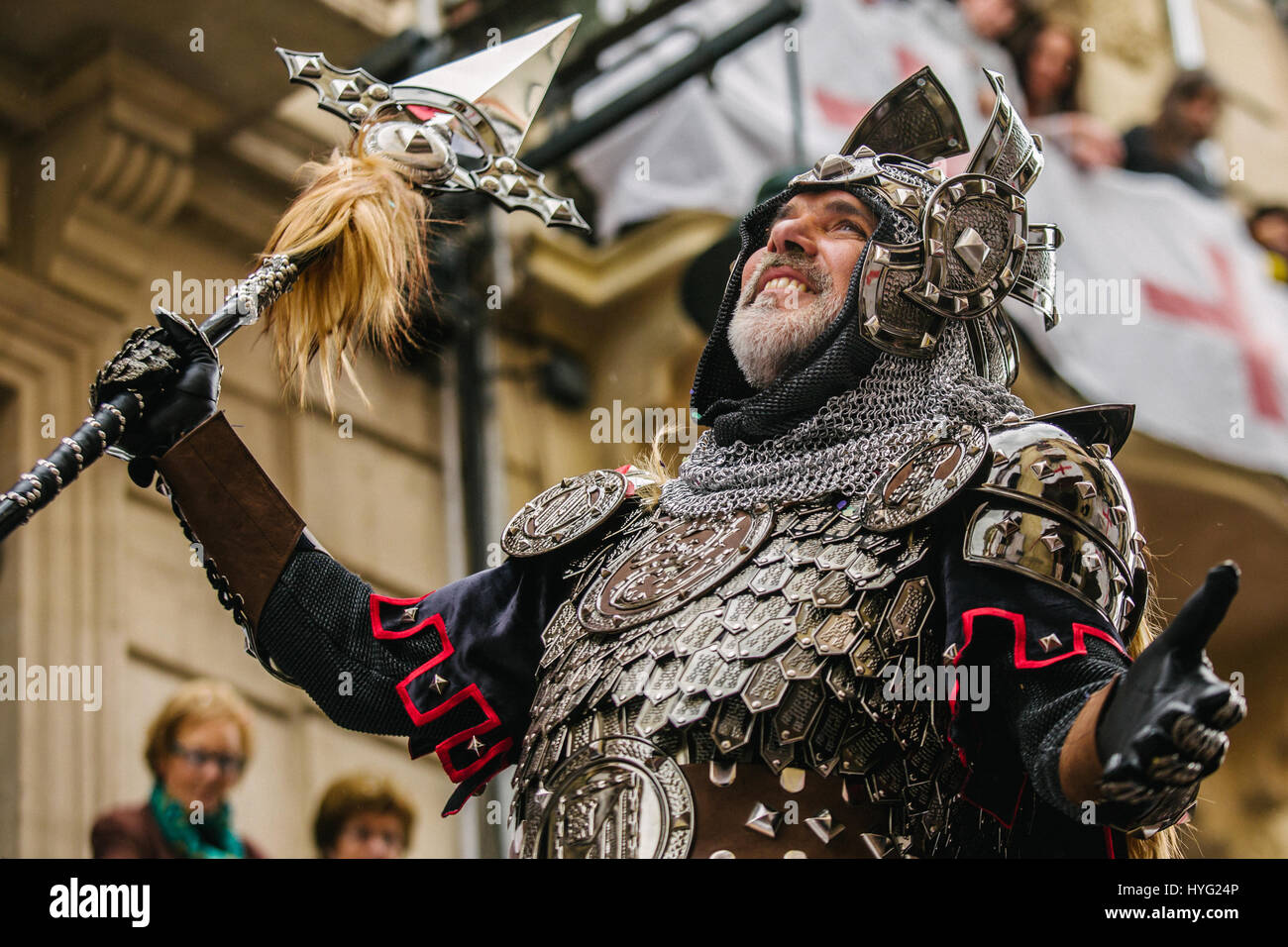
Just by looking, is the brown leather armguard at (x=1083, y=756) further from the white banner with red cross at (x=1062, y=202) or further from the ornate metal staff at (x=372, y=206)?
the white banner with red cross at (x=1062, y=202)

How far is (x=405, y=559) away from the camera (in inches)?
378

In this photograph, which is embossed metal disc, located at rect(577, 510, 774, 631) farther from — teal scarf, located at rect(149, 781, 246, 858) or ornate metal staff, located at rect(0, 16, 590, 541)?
teal scarf, located at rect(149, 781, 246, 858)

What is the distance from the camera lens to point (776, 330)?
13.4 feet

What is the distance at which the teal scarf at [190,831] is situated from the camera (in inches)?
278

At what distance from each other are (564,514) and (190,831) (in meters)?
3.51

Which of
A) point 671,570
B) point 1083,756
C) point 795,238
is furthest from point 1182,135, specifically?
point 1083,756

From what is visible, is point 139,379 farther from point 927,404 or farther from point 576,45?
point 576,45

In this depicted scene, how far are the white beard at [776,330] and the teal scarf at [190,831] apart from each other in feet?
11.6

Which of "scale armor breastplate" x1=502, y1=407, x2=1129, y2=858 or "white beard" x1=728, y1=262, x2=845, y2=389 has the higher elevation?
"white beard" x1=728, y1=262, x2=845, y2=389

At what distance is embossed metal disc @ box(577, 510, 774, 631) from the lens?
376 centimetres

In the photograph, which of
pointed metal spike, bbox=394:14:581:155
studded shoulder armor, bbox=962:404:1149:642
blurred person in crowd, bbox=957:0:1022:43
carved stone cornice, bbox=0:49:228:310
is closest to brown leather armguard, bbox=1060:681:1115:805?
studded shoulder armor, bbox=962:404:1149:642

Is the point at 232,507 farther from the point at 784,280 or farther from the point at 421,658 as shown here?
the point at 784,280
